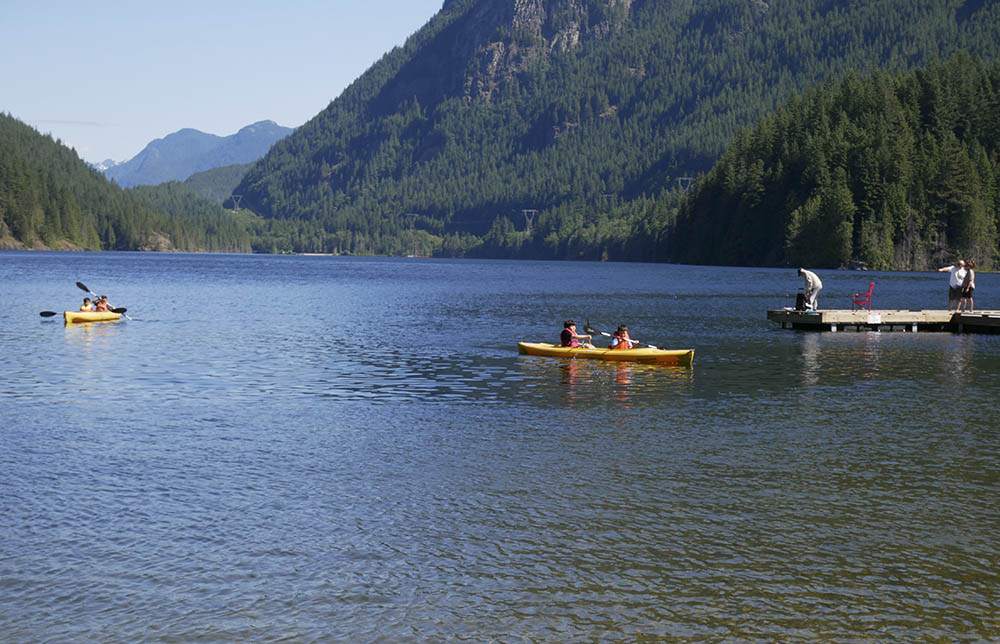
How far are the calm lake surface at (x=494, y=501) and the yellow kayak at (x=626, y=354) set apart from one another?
1.75 ft

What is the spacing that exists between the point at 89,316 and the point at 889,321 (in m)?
50.6

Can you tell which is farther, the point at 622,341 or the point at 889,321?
the point at 889,321

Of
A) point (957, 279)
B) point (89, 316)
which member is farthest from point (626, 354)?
point (89, 316)

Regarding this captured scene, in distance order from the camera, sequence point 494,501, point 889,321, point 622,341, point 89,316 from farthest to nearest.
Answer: point 889,321 → point 89,316 → point 622,341 → point 494,501

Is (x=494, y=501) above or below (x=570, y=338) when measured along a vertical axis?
below

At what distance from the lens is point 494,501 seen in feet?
66.1

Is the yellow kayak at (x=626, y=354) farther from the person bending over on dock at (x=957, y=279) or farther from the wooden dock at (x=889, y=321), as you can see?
the person bending over on dock at (x=957, y=279)

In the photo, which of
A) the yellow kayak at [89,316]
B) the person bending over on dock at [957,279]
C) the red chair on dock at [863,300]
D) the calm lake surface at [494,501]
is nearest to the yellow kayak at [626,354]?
the calm lake surface at [494,501]

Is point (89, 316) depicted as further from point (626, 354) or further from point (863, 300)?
point (863, 300)

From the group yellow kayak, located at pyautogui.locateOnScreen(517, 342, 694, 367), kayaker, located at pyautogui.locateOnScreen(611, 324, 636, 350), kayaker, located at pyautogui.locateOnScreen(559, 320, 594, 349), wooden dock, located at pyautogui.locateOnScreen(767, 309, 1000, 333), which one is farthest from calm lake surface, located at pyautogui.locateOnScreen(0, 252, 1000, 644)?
wooden dock, located at pyautogui.locateOnScreen(767, 309, 1000, 333)

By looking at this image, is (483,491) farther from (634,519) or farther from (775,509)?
(775,509)

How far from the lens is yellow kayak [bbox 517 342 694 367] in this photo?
43031 millimetres

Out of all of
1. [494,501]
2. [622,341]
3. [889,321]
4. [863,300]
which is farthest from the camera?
[863,300]

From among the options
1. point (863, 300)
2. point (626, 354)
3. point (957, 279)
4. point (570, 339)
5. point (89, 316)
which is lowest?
point (626, 354)
